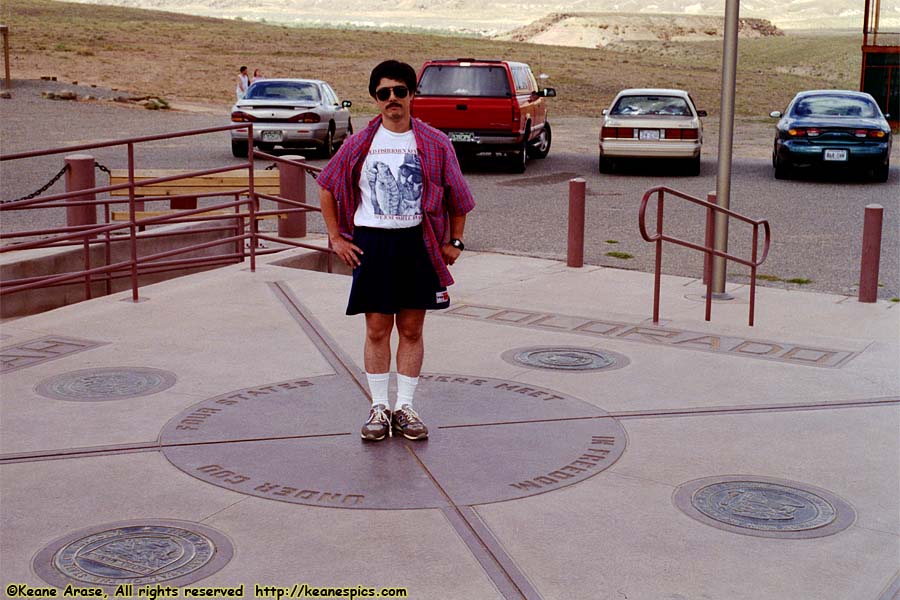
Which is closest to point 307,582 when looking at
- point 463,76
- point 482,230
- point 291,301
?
point 291,301

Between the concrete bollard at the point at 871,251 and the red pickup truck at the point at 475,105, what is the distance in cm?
1110

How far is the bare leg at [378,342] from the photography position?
555 cm

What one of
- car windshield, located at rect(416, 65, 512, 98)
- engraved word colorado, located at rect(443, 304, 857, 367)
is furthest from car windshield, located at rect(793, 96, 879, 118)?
engraved word colorado, located at rect(443, 304, 857, 367)

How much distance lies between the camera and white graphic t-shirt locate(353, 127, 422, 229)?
530 centimetres

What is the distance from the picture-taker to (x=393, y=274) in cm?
540

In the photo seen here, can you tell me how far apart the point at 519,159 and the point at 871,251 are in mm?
11769

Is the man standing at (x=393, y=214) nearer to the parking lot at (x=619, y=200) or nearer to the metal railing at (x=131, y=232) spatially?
the metal railing at (x=131, y=232)

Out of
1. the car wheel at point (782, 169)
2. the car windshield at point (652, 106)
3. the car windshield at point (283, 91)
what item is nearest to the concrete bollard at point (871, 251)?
the car wheel at point (782, 169)

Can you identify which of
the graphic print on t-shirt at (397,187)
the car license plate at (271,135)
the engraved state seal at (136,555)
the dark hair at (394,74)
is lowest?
the engraved state seal at (136,555)

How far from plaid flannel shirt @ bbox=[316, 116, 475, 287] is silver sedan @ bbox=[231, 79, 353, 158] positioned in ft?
52.6

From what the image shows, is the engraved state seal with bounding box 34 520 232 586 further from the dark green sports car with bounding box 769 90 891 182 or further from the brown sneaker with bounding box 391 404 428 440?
the dark green sports car with bounding box 769 90 891 182

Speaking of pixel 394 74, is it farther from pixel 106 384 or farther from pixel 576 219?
pixel 576 219

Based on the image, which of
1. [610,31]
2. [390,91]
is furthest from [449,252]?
[610,31]

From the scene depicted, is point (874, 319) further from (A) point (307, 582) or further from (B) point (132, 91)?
(B) point (132, 91)
